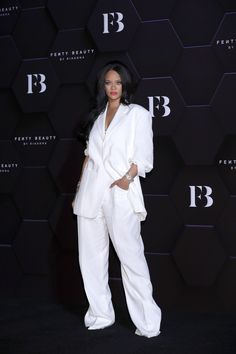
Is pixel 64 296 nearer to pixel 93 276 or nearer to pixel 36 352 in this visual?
pixel 93 276

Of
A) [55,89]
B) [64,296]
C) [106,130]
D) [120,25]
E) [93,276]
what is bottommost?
[64,296]

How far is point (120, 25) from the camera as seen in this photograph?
340 cm

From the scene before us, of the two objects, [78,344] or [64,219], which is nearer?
[78,344]

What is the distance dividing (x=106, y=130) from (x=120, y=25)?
89 cm

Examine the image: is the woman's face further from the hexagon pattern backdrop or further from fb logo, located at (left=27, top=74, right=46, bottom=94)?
fb logo, located at (left=27, top=74, right=46, bottom=94)

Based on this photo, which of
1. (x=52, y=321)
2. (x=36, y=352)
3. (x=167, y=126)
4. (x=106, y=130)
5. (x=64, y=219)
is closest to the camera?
(x=36, y=352)

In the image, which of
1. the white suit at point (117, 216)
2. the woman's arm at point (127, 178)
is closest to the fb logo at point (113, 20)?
the white suit at point (117, 216)

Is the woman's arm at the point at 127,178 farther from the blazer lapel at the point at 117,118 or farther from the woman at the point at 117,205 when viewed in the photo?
the blazer lapel at the point at 117,118

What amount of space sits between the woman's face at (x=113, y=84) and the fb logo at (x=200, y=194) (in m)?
0.79

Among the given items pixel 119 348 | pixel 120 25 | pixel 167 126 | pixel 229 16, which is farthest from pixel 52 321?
pixel 229 16

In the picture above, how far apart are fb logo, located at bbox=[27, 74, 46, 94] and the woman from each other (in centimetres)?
78

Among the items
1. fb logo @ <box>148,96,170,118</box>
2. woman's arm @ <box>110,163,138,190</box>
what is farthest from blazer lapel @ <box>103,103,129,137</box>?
fb logo @ <box>148,96,170,118</box>

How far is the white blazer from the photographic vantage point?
277cm

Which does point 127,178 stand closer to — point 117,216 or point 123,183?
point 123,183
